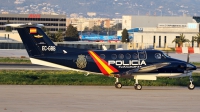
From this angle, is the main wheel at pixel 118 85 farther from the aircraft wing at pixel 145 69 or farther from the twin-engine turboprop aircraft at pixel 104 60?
the aircraft wing at pixel 145 69

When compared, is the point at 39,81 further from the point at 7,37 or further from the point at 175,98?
the point at 7,37

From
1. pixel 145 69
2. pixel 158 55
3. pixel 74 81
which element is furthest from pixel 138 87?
pixel 74 81

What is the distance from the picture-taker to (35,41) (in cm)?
3734

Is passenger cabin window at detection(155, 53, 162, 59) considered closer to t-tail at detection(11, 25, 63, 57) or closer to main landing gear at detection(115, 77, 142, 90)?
main landing gear at detection(115, 77, 142, 90)

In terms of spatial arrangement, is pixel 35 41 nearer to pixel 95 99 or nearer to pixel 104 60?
pixel 104 60

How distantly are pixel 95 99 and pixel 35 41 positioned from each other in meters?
7.73

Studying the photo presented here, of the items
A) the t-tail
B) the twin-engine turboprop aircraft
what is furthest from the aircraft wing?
the t-tail

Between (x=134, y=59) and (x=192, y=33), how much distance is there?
316 ft

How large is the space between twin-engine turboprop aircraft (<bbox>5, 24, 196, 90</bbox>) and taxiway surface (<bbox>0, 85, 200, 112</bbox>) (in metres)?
0.99

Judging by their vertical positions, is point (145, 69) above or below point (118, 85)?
above

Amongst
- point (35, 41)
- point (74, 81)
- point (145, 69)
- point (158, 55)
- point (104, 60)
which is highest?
point (35, 41)

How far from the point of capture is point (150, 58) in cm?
3772

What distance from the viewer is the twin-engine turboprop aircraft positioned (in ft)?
122

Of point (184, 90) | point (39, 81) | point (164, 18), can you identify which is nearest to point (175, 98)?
point (184, 90)
